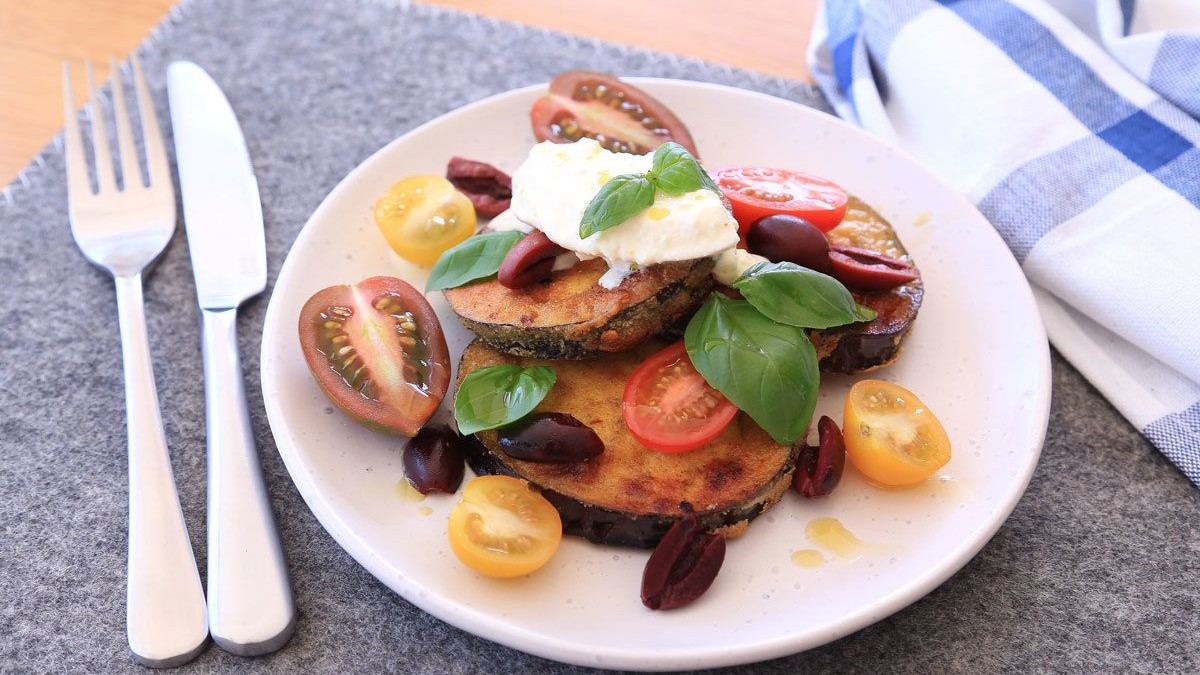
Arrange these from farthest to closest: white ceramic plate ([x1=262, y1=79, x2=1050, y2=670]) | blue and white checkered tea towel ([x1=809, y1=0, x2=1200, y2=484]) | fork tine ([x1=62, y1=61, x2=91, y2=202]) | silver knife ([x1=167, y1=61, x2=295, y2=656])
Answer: fork tine ([x1=62, y1=61, x2=91, y2=202]), blue and white checkered tea towel ([x1=809, y1=0, x2=1200, y2=484]), silver knife ([x1=167, y1=61, x2=295, y2=656]), white ceramic plate ([x1=262, y1=79, x2=1050, y2=670])

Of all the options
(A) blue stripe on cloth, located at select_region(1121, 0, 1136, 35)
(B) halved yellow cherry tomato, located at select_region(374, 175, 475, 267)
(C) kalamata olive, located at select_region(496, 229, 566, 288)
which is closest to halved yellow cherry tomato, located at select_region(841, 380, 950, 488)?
(C) kalamata olive, located at select_region(496, 229, 566, 288)

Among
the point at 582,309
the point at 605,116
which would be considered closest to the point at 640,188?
the point at 582,309

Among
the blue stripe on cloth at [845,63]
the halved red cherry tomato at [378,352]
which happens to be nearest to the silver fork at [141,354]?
the halved red cherry tomato at [378,352]

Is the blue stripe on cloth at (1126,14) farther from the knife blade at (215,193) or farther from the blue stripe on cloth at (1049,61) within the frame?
the knife blade at (215,193)

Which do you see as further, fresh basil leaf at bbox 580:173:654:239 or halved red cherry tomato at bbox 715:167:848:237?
halved red cherry tomato at bbox 715:167:848:237

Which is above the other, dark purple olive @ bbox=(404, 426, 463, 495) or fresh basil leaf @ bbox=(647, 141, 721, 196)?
fresh basil leaf @ bbox=(647, 141, 721, 196)

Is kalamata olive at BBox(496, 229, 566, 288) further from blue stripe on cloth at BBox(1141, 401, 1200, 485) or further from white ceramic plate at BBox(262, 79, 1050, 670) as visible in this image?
blue stripe on cloth at BBox(1141, 401, 1200, 485)

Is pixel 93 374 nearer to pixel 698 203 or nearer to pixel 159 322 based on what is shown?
pixel 159 322
